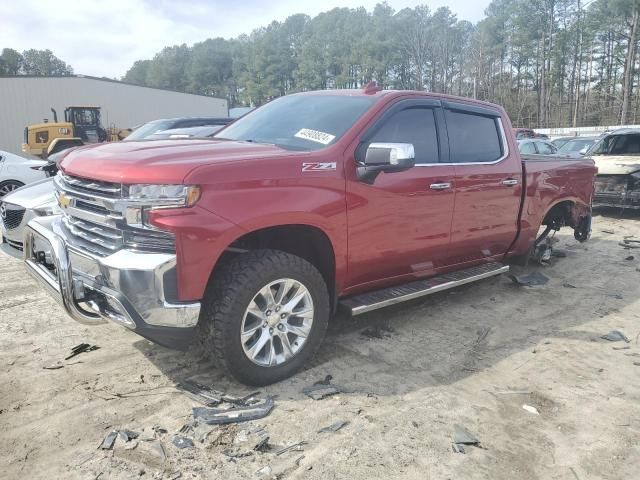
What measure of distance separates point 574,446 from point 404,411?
955mm

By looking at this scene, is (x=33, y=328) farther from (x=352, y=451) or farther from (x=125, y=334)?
(x=352, y=451)

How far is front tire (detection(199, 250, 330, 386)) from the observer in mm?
3045

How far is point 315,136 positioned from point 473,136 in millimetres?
1805

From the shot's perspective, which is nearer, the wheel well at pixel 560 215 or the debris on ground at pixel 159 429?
the debris on ground at pixel 159 429

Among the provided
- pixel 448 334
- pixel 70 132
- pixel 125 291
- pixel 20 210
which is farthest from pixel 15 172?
pixel 70 132

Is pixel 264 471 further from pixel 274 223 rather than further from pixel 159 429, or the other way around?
pixel 274 223

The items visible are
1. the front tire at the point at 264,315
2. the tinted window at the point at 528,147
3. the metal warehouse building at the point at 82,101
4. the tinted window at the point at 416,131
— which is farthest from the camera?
the metal warehouse building at the point at 82,101

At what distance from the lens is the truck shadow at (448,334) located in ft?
11.5

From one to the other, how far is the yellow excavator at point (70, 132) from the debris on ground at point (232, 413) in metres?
23.0

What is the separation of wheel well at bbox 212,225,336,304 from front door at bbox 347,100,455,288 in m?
0.17

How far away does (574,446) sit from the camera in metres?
2.81

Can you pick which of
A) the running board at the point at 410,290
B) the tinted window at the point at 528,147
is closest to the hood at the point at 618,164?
the tinted window at the point at 528,147

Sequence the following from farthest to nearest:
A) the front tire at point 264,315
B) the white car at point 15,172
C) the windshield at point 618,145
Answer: the windshield at point 618,145, the white car at point 15,172, the front tire at point 264,315

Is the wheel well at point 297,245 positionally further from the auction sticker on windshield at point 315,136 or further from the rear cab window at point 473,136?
the rear cab window at point 473,136
